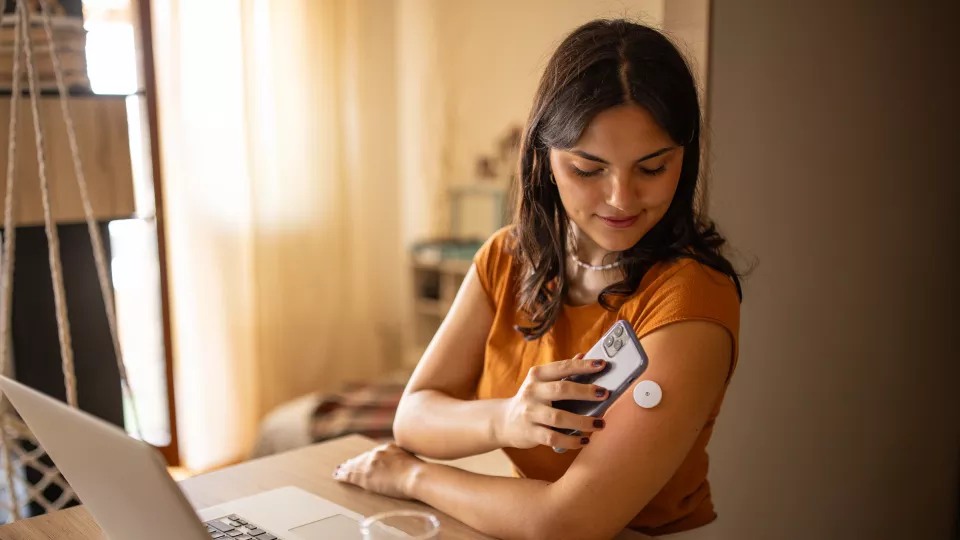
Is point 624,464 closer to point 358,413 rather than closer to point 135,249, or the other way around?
point 358,413

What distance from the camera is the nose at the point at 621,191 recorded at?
1.03m

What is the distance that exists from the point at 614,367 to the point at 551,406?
93 millimetres

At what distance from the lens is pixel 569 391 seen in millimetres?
933

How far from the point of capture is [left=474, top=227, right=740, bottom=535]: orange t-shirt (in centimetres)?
105

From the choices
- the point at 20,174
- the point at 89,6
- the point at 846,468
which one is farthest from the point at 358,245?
the point at 846,468

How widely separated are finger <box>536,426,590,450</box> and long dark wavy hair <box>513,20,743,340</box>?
26 cm

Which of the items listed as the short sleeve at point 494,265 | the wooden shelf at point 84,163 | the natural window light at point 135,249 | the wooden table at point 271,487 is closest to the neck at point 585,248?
the short sleeve at point 494,265

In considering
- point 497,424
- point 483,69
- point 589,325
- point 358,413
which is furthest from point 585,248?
point 483,69

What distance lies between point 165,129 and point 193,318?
73 centimetres

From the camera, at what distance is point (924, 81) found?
181 centimetres

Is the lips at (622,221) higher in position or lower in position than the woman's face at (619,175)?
lower

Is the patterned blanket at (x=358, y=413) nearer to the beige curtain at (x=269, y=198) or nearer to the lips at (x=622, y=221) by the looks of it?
the beige curtain at (x=269, y=198)

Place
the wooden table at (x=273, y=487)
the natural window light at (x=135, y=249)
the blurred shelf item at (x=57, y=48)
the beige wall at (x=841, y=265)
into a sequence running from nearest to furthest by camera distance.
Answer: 1. the wooden table at (x=273, y=487)
2. the beige wall at (x=841, y=265)
3. the blurred shelf item at (x=57, y=48)
4. the natural window light at (x=135, y=249)

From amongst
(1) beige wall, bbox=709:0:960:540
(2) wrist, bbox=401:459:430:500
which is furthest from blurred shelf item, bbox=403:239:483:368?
(2) wrist, bbox=401:459:430:500
